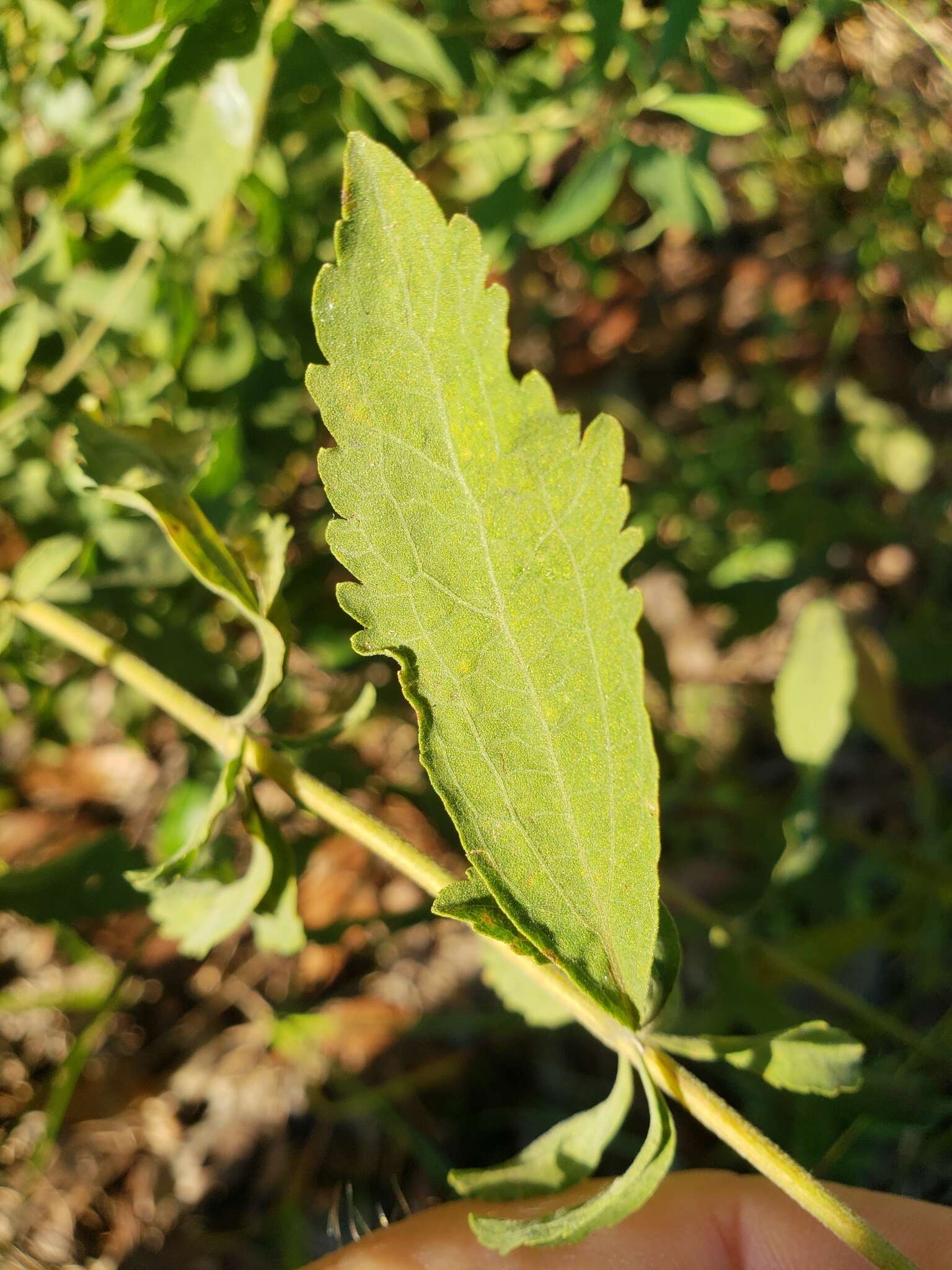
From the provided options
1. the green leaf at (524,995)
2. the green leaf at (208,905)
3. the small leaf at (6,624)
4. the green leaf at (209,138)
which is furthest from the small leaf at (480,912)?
the green leaf at (209,138)

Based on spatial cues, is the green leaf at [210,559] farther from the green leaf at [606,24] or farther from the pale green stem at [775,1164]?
the green leaf at [606,24]

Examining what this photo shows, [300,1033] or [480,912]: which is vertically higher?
[480,912]

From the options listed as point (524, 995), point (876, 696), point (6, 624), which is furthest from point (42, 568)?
point (876, 696)

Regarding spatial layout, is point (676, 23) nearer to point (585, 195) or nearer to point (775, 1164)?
point (585, 195)

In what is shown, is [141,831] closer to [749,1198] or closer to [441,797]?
[749,1198]

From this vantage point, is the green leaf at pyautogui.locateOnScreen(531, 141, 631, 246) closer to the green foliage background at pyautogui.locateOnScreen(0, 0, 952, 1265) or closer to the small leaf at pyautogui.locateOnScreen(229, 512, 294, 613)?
the green foliage background at pyautogui.locateOnScreen(0, 0, 952, 1265)

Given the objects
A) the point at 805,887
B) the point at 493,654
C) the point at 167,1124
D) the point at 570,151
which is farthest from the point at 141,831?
the point at 570,151
